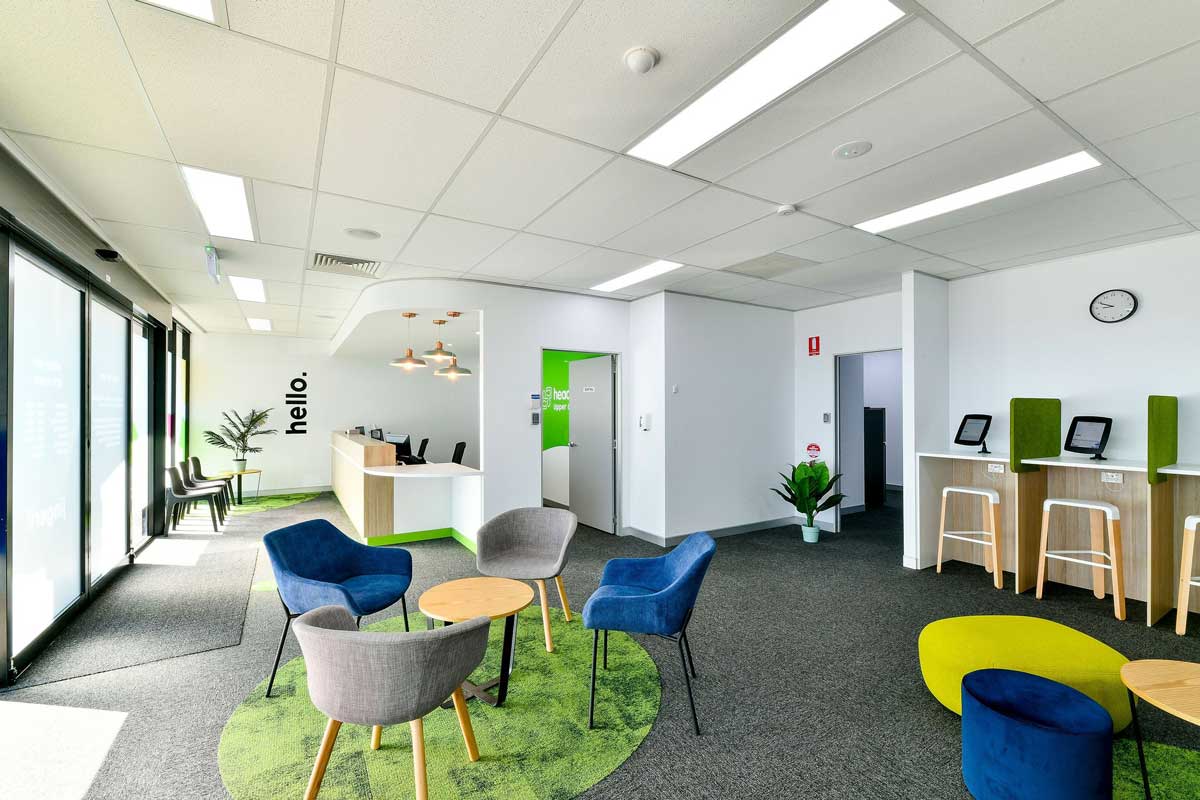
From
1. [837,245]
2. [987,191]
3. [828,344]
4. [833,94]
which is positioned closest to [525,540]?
[833,94]

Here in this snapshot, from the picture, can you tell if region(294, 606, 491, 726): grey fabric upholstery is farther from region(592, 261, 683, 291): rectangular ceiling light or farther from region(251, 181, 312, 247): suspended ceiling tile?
region(592, 261, 683, 291): rectangular ceiling light

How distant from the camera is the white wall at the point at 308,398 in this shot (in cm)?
916

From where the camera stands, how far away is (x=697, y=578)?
2650 mm

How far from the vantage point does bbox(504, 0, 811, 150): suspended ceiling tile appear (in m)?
1.81

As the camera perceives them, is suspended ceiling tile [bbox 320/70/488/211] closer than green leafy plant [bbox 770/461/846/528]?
Yes

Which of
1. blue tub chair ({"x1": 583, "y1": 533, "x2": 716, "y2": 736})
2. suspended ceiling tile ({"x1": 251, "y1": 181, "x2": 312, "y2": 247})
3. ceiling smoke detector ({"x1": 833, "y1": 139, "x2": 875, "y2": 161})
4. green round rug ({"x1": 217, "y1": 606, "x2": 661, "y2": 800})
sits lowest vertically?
green round rug ({"x1": 217, "y1": 606, "x2": 661, "y2": 800})

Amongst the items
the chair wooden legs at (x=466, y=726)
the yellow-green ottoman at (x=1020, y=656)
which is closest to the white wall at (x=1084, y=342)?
the yellow-green ottoman at (x=1020, y=656)

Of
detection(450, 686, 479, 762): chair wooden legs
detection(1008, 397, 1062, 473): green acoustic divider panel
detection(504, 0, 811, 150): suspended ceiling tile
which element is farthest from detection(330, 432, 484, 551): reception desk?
detection(1008, 397, 1062, 473): green acoustic divider panel

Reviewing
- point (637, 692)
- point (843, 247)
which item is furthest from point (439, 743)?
point (843, 247)

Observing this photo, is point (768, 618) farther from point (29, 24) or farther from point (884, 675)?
point (29, 24)

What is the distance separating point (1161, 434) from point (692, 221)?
3.52 metres

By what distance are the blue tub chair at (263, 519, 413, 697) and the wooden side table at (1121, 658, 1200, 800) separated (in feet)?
10.1

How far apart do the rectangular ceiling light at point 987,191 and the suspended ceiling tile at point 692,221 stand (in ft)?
3.02

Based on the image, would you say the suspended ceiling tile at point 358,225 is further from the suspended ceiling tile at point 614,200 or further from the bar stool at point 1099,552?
the bar stool at point 1099,552
